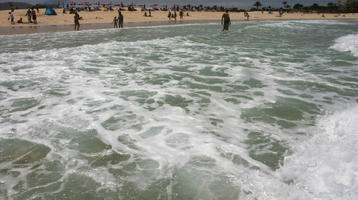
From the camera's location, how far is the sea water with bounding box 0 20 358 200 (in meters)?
2.53

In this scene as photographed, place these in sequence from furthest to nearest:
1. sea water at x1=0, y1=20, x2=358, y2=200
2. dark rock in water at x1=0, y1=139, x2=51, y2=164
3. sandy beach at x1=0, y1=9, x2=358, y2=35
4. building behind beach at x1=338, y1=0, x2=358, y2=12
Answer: building behind beach at x1=338, y1=0, x2=358, y2=12 < sandy beach at x1=0, y1=9, x2=358, y2=35 < dark rock in water at x1=0, y1=139, x2=51, y2=164 < sea water at x1=0, y1=20, x2=358, y2=200

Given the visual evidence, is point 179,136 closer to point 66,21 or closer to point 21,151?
point 21,151

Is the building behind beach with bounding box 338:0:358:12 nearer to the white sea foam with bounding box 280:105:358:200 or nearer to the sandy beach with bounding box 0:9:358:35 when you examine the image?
the sandy beach with bounding box 0:9:358:35

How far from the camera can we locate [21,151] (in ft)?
10.6

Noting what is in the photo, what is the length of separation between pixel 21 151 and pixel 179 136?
221 centimetres

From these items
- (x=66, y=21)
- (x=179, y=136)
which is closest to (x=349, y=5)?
(x=66, y=21)

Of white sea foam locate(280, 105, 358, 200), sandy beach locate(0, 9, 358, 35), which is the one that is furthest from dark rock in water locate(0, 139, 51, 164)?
sandy beach locate(0, 9, 358, 35)

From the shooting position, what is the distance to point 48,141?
3484 millimetres

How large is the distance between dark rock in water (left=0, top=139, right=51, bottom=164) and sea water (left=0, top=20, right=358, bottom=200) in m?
0.01

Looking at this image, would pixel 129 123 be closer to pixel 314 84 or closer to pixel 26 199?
pixel 26 199

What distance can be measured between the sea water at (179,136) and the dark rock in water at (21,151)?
14 mm

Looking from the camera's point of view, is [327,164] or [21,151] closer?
[327,164]

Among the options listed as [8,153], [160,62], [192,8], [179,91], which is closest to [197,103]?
[179,91]

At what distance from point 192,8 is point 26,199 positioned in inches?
3503
